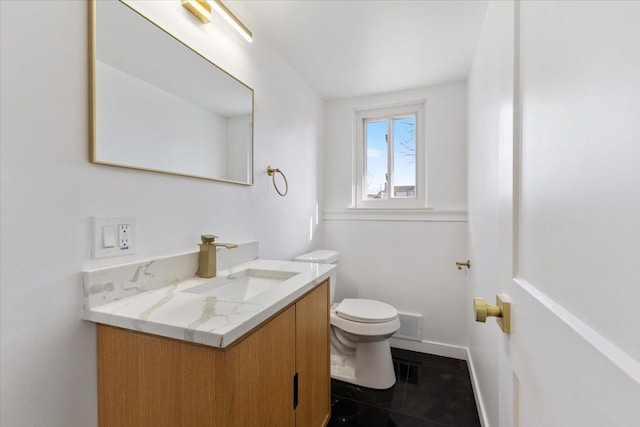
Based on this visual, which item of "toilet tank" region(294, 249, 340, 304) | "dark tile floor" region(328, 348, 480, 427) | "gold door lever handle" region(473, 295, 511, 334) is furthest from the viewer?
"toilet tank" region(294, 249, 340, 304)

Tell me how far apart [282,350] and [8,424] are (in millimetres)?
692

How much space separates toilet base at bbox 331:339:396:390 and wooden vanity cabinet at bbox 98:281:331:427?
0.97m

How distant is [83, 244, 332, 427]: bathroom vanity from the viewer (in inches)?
27.3

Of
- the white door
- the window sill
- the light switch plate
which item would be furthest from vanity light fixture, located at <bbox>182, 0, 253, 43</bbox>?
the window sill

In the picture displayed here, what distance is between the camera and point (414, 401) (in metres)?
1.72

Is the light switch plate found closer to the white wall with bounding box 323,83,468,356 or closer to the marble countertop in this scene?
the marble countertop

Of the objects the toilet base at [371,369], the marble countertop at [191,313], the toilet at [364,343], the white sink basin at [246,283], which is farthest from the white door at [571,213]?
the toilet base at [371,369]

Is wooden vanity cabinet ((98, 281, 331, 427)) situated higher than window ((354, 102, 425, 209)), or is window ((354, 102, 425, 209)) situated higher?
window ((354, 102, 425, 209))

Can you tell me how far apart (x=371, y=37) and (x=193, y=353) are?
1.87 meters

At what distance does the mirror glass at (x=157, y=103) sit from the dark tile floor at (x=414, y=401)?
1.50m

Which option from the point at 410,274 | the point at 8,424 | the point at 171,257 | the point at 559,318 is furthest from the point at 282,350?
the point at 410,274

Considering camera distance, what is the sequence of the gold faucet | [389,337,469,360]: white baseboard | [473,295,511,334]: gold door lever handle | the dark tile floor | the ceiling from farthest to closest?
1. [389,337,469,360]: white baseboard
2. the dark tile floor
3. the ceiling
4. the gold faucet
5. [473,295,511,334]: gold door lever handle

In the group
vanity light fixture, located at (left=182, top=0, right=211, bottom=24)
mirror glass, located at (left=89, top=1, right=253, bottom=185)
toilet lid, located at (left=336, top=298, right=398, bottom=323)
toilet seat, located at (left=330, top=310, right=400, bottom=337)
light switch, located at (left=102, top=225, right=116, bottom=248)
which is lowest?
toilet seat, located at (left=330, top=310, right=400, bottom=337)

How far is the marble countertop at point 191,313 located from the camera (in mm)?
682
